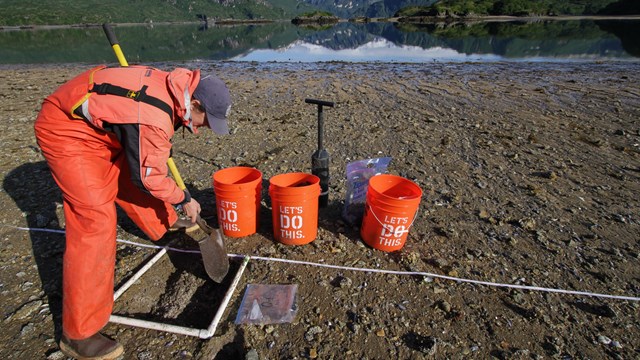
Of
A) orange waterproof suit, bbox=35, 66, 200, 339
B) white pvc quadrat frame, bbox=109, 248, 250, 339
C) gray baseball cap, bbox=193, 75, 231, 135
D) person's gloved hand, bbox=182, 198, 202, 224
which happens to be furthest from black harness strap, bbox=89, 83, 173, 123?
white pvc quadrat frame, bbox=109, 248, 250, 339

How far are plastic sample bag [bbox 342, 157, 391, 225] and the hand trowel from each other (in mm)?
1523

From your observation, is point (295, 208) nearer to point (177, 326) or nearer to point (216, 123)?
point (216, 123)

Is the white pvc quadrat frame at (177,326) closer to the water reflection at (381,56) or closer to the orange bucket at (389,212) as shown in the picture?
the orange bucket at (389,212)

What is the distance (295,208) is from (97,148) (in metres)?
1.72

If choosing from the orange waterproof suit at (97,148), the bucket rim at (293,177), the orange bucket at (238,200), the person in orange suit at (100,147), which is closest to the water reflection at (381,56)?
the bucket rim at (293,177)

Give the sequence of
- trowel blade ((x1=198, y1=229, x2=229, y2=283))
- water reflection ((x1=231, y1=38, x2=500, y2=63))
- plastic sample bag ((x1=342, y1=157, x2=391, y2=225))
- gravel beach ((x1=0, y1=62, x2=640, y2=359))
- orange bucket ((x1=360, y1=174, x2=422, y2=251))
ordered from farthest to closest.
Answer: water reflection ((x1=231, y1=38, x2=500, y2=63)) → plastic sample bag ((x1=342, y1=157, x2=391, y2=225)) → orange bucket ((x1=360, y1=174, x2=422, y2=251)) → trowel blade ((x1=198, y1=229, x2=229, y2=283)) → gravel beach ((x1=0, y1=62, x2=640, y2=359))

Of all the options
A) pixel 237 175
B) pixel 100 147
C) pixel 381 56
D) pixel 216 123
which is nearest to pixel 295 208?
pixel 237 175

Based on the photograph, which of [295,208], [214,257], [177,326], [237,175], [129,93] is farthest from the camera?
[237,175]

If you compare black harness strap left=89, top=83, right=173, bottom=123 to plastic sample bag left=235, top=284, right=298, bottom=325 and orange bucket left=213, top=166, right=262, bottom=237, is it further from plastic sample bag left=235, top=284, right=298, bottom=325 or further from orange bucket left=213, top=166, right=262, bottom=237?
plastic sample bag left=235, top=284, right=298, bottom=325

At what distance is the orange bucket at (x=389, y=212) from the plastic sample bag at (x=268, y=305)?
0.99 metres

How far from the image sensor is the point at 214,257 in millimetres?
3066

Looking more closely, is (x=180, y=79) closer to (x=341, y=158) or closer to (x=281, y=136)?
(x=341, y=158)

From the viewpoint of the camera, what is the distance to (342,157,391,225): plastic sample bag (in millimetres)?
3695

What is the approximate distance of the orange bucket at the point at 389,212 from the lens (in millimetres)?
3179
